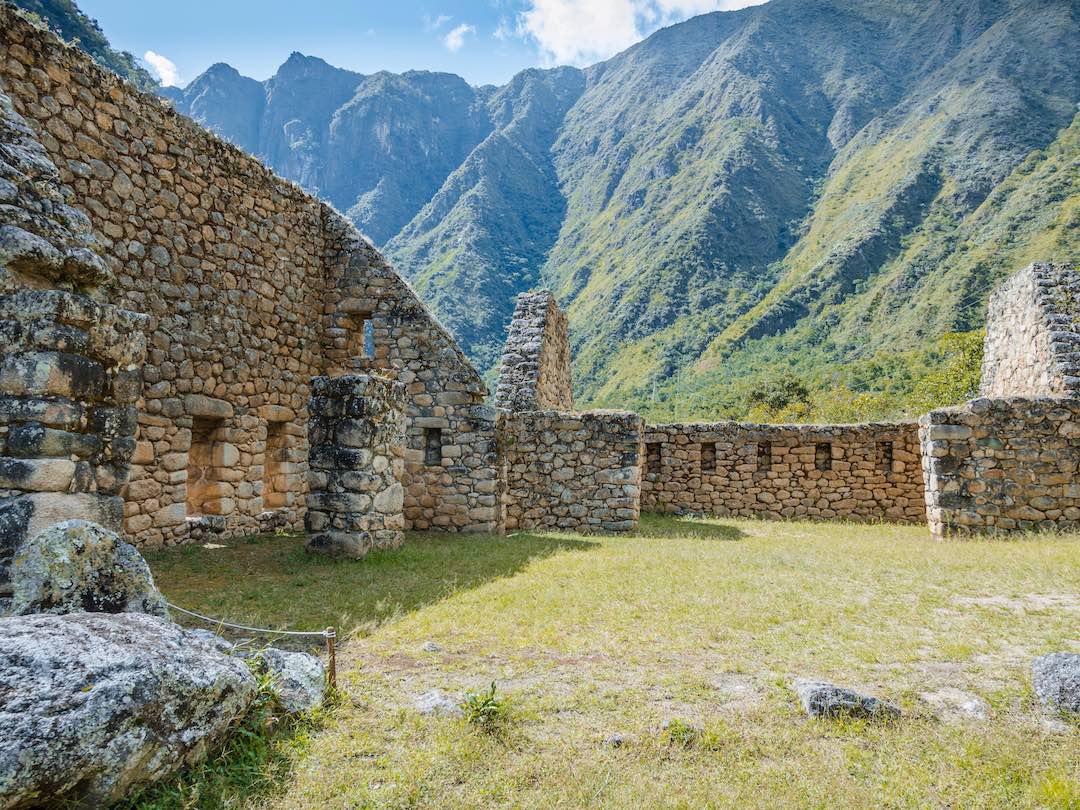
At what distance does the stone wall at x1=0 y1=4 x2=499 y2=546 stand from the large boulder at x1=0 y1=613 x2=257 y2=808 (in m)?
2.99

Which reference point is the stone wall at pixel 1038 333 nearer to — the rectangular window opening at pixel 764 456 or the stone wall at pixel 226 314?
the rectangular window opening at pixel 764 456

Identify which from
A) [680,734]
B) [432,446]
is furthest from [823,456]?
[680,734]

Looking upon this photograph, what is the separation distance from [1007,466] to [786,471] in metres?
4.61

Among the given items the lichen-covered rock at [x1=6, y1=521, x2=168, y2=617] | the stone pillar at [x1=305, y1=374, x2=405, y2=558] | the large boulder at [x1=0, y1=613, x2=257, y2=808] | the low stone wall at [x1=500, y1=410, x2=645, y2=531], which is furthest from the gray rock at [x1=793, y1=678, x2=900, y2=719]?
the low stone wall at [x1=500, y1=410, x2=645, y2=531]

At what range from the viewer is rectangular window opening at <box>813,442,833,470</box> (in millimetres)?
14656

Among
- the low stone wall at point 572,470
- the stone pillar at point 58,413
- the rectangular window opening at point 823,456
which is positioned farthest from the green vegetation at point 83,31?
the stone pillar at point 58,413

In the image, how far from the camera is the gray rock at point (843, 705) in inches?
139

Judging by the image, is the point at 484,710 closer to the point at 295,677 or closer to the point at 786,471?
the point at 295,677

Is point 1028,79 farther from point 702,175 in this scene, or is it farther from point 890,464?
point 890,464

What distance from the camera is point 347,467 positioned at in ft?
27.5

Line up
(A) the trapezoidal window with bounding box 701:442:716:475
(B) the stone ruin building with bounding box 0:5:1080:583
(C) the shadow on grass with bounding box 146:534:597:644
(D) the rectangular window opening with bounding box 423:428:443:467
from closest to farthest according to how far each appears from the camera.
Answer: (B) the stone ruin building with bounding box 0:5:1080:583, (C) the shadow on grass with bounding box 146:534:597:644, (D) the rectangular window opening with bounding box 423:428:443:467, (A) the trapezoidal window with bounding box 701:442:716:475

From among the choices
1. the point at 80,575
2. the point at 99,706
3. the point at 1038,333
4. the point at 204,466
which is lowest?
the point at 99,706

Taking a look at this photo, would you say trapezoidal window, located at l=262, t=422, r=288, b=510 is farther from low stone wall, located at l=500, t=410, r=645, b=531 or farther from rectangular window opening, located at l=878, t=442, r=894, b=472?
rectangular window opening, located at l=878, t=442, r=894, b=472

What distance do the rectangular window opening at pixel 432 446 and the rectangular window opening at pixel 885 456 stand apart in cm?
962
